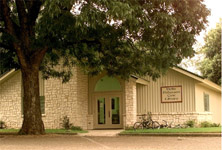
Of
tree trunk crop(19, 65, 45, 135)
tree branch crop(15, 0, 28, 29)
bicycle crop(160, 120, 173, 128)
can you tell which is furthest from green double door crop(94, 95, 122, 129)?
tree branch crop(15, 0, 28, 29)

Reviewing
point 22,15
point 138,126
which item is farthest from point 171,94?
point 22,15

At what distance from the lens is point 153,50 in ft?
51.4

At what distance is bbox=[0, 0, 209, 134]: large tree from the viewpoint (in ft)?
41.6

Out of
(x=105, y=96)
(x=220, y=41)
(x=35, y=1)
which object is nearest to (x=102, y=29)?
(x=35, y=1)

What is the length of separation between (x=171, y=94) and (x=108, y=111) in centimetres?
443

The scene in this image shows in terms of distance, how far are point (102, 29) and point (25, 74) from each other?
511 cm

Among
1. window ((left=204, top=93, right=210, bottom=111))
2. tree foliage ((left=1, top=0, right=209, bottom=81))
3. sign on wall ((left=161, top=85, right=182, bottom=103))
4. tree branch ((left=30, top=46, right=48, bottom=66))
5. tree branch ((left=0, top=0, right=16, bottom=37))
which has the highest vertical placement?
tree branch ((left=0, top=0, right=16, bottom=37))

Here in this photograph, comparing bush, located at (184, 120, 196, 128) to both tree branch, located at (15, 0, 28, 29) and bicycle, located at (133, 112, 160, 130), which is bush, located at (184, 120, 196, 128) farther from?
tree branch, located at (15, 0, 28, 29)

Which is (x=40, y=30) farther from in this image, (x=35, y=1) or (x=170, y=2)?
(x=170, y=2)

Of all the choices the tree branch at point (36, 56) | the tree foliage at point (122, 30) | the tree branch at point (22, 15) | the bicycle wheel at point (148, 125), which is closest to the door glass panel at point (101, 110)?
the bicycle wheel at point (148, 125)

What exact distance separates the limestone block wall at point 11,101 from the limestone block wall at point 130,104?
7803 millimetres

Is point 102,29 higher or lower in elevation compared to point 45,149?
higher

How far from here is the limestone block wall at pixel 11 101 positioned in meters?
25.1

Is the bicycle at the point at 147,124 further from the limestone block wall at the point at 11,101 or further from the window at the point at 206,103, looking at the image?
the limestone block wall at the point at 11,101
